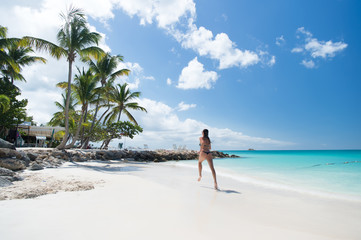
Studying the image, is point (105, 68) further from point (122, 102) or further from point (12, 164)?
point (12, 164)

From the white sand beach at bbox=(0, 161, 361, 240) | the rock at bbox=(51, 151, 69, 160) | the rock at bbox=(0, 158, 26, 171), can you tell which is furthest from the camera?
the rock at bbox=(51, 151, 69, 160)

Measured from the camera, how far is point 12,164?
5.75 m

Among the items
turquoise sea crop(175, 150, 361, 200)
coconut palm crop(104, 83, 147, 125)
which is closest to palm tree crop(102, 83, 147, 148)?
coconut palm crop(104, 83, 147, 125)

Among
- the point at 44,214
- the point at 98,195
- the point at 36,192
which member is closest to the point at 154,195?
the point at 98,195

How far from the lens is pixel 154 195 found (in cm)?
377

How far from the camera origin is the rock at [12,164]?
5.56m

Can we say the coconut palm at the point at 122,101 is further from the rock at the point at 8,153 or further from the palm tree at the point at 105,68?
the rock at the point at 8,153

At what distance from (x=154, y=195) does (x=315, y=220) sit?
2669 millimetres

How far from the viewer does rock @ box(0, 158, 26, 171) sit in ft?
18.2

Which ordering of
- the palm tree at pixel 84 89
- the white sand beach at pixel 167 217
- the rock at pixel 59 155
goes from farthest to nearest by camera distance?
1. the palm tree at pixel 84 89
2. the rock at pixel 59 155
3. the white sand beach at pixel 167 217

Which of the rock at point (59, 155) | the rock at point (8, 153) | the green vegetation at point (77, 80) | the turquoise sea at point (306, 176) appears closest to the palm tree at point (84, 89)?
the green vegetation at point (77, 80)

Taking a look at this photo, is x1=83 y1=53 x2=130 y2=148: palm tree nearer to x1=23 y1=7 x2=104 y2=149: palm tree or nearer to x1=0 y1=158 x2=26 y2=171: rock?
x1=23 y1=7 x2=104 y2=149: palm tree

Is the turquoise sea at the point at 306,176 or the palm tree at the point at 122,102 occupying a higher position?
the palm tree at the point at 122,102

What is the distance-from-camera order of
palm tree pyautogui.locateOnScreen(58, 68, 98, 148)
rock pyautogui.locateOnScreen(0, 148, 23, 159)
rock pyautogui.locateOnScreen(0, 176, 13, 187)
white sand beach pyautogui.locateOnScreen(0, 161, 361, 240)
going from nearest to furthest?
1. white sand beach pyautogui.locateOnScreen(0, 161, 361, 240)
2. rock pyautogui.locateOnScreen(0, 176, 13, 187)
3. rock pyautogui.locateOnScreen(0, 148, 23, 159)
4. palm tree pyautogui.locateOnScreen(58, 68, 98, 148)
